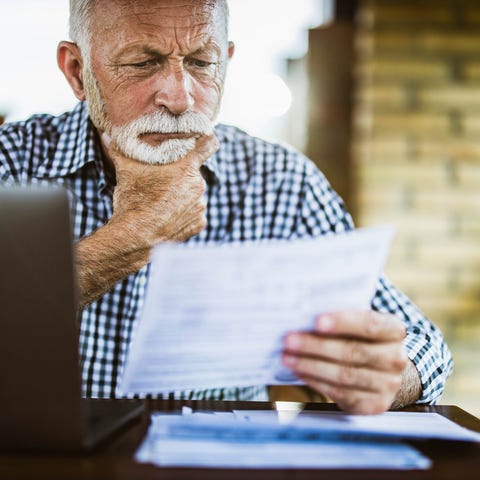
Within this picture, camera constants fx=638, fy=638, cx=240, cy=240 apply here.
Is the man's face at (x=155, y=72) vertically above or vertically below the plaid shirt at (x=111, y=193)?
above

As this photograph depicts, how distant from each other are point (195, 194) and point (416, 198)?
187 cm

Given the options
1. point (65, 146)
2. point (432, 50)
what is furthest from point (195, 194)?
point (432, 50)

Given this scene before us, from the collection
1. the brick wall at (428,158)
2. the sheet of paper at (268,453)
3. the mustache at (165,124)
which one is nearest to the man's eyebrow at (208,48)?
the mustache at (165,124)

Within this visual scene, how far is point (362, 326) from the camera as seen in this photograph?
2.40 ft

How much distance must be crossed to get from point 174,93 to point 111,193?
27 centimetres

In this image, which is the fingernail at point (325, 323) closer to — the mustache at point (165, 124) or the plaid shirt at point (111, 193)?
the plaid shirt at point (111, 193)

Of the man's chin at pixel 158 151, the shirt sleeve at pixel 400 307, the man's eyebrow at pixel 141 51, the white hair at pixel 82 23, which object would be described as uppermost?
the white hair at pixel 82 23

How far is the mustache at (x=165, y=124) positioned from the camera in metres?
1.30

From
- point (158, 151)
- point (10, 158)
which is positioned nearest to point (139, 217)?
point (158, 151)

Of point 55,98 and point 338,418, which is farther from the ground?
point 55,98

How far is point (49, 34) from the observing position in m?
3.80

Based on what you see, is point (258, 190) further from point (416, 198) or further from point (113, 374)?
point (416, 198)

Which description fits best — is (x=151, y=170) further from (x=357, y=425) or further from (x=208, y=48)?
(x=357, y=425)

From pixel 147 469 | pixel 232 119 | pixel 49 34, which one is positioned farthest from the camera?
pixel 49 34
